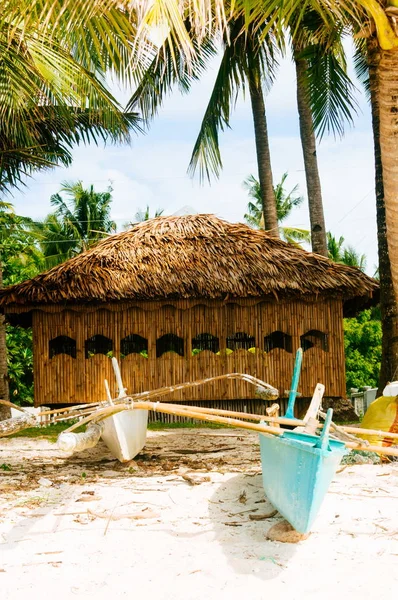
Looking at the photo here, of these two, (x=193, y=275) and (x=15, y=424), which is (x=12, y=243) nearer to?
(x=193, y=275)

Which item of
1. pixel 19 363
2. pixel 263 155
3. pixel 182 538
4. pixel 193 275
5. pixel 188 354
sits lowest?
pixel 182 538

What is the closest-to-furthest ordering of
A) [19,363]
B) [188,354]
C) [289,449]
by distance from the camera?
[289,449]
[188,354]
[19,363]

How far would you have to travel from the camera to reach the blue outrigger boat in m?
4.36

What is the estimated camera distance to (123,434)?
696 centimetres

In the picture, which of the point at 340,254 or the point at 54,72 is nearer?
the point at 54,72

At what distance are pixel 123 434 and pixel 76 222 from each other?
19082 millimetres

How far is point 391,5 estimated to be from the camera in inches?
268

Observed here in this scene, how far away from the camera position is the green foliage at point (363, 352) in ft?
68.0

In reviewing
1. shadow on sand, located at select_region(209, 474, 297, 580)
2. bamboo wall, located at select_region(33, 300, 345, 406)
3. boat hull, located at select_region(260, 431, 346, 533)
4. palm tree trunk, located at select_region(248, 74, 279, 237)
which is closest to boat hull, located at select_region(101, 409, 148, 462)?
shadow on sand, located at select_region(209, 474, 297, 580)

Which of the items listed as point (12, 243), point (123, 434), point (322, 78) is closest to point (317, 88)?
point (322, 78)

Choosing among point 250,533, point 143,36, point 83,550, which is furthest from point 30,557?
point 143,36

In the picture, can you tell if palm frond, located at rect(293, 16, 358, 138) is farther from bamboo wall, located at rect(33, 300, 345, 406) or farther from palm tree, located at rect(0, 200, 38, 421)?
palm tree, located at rect(0, 200, 38, 421)

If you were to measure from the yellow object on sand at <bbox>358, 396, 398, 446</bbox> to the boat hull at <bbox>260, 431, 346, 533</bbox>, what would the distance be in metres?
2.01

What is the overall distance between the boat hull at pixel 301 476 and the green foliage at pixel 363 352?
16194 mm
